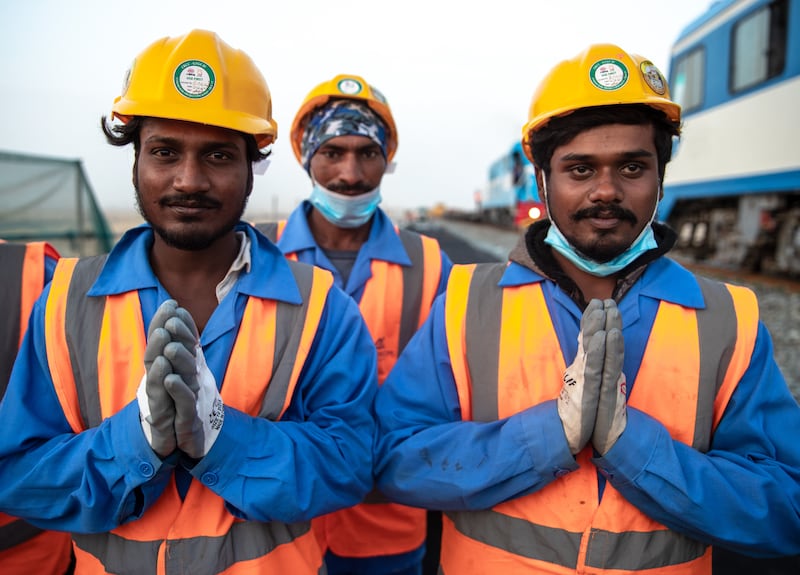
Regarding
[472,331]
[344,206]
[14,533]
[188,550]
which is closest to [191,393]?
[188,550]

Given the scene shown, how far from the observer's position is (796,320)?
6.89 m

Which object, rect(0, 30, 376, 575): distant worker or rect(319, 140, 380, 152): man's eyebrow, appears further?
rect(319, 140, 380, 152): man's eyebrow

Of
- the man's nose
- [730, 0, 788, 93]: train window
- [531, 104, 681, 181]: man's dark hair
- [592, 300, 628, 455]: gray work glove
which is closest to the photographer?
[592, 300, 628, 455]: gray work glove

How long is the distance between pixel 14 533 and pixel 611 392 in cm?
205

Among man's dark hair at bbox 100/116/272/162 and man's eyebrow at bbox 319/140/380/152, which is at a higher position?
man's eyebrow at bbox 319/140/380/152

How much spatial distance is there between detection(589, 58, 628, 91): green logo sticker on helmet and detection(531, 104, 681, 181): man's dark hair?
7cm

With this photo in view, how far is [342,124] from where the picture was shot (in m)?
3.16

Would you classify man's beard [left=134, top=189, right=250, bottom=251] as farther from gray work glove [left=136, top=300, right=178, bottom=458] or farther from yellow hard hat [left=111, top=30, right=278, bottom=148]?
gray work glove [left=136, top=300, right=178, bottom=458]

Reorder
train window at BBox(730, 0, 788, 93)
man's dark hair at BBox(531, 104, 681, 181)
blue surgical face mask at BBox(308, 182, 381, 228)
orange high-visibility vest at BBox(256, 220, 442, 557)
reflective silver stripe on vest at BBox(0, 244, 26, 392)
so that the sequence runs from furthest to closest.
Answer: train window at BBox(730, 0, 788, 93)
blue surgical face mask at BBox(308, 182, 381, 228)
orange high-visibility vest at BBox(256, 220, 442, 557)
reflective silver stripe on vest at BBox(0, 244, 26, 392)
man's dark hair at BBox(531, 104, 681, 181)

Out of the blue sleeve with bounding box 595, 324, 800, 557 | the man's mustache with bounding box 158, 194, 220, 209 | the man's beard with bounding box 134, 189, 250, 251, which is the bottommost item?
the blue sleeve with bounding box 595, 324, 800, 557

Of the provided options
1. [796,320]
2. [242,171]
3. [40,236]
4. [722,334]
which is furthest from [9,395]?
[796,320]

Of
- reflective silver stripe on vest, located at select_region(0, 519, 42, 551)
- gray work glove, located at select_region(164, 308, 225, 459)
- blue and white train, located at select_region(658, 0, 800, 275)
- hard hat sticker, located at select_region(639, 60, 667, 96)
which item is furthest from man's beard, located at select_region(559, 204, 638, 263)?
blue and white train, located at select_region(658, 0, 800, 275)

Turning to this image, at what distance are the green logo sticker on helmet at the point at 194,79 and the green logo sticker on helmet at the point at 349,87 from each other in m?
1.61

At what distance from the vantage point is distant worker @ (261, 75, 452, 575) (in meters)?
2.80
